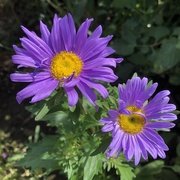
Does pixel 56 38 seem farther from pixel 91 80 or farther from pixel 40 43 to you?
pixel 91 80

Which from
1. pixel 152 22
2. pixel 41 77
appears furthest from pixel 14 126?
pixel 41 77

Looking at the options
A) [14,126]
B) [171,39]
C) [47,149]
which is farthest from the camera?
[14,126]

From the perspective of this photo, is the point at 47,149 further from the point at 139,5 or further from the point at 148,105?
the point at 139,5

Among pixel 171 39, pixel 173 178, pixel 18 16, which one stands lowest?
pixel 173 178

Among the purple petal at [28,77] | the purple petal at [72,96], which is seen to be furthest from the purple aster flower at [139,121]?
the purple petal at [28,77]

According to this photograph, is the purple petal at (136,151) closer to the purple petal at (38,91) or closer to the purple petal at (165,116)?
the purple petal at (165,116)

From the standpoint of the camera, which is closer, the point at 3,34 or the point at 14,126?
the point at 14,126
